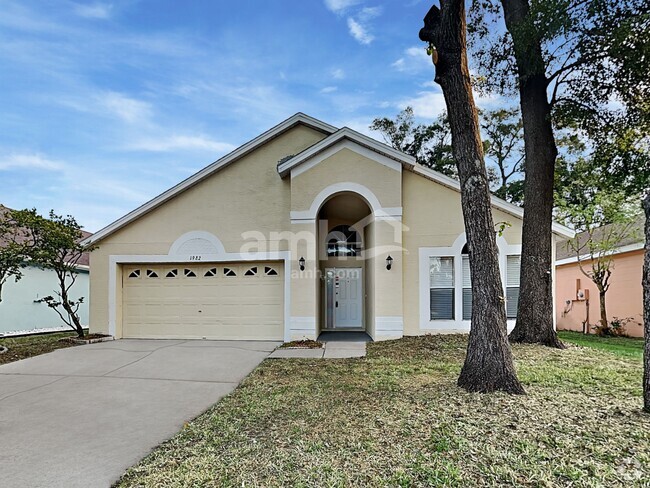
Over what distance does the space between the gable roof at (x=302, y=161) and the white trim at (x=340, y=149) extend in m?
0.09

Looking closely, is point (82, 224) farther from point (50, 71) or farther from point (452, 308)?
point (452, 308)

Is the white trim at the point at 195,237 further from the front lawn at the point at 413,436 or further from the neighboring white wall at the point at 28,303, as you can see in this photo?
the neighboring white wall at the point at 28,303

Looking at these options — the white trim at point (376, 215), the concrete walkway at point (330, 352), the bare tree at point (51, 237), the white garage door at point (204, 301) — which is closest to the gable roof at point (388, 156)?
the white trim at point (376, 215)

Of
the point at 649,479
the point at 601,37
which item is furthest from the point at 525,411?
the point at 601,37

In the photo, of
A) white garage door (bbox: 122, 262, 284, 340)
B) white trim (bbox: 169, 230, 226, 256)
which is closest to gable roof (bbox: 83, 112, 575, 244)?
white trim (bbox: 169, 230, 226, 256)

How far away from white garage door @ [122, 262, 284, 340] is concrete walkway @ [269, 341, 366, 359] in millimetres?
1969

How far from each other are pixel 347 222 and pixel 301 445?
394 inches

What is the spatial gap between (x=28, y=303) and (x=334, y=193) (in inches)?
518

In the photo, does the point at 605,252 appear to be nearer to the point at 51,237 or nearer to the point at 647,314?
the point at 647,314

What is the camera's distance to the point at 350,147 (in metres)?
10.7

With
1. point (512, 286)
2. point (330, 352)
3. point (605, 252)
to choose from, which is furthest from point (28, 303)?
point (605, 252)

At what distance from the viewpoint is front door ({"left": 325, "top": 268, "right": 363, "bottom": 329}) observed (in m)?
13.1

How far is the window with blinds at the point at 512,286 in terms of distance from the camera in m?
10.6

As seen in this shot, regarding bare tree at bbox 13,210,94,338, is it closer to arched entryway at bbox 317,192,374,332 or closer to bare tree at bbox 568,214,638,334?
arched entryway at bbox 317,192,374,332
